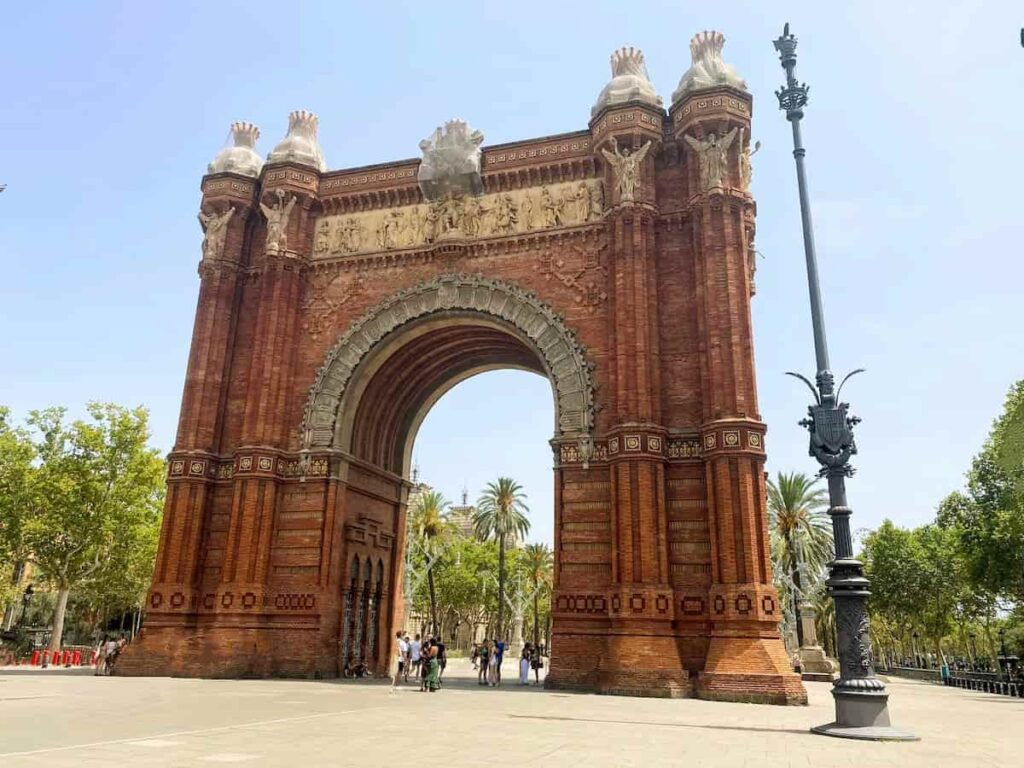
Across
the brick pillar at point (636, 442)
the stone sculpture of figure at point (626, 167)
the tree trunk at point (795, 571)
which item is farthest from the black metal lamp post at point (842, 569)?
the tree trunk at point (795, 571)

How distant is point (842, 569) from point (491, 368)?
18742mm

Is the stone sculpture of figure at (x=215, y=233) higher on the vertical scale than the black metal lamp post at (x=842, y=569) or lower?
higher

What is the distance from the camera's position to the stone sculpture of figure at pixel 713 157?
882 inches

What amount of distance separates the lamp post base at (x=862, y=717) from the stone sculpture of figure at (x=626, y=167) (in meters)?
15.5

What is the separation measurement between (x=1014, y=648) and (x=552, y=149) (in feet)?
231

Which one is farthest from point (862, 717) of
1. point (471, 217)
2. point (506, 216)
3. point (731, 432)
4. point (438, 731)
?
point (471, 217)

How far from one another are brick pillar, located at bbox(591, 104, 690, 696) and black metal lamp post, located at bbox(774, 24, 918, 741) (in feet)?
23.8

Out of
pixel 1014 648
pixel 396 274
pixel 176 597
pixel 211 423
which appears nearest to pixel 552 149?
pixel 396 274

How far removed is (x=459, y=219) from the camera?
2591 centimetres

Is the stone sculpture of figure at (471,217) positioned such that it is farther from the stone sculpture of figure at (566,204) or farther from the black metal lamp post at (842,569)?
the black metal lamp post at (842,569)

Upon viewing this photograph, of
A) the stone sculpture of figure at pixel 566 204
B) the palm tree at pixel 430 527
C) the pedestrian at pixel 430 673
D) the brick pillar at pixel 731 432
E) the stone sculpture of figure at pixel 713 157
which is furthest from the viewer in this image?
the palm tree at pixel 430 527

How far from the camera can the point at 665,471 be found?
21.2m

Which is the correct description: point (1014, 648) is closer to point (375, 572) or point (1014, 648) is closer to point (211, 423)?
point (375, 572)

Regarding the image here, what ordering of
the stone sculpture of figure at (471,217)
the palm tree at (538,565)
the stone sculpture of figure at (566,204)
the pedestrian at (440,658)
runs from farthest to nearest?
the palm tree at (538,565)
the stone sculpture of figure at (471,217)
the stone sculpture of figure at (566,204)
the pedestrian at (440,658)
